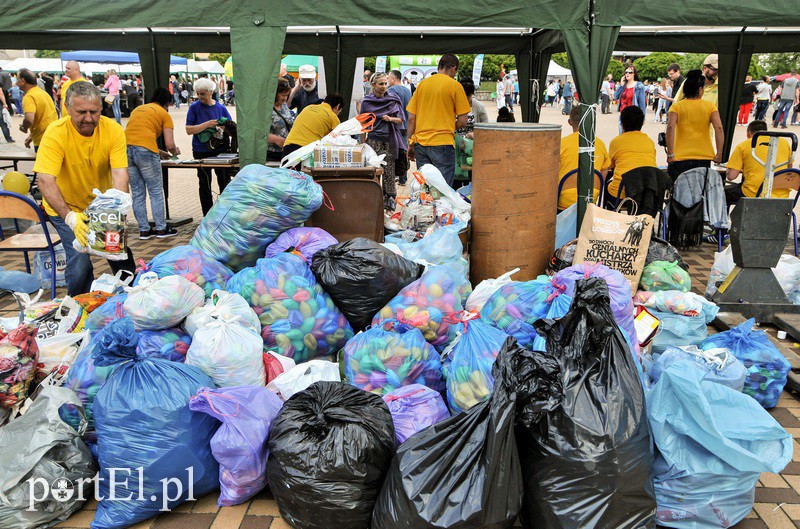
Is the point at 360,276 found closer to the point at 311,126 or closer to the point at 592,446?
the point at 592,446

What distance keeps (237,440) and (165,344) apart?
0.90 m

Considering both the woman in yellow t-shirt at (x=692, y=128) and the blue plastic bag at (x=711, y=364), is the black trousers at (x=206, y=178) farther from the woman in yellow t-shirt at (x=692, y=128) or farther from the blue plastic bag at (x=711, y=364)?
the blue plastic bag at (x=711, y=364)

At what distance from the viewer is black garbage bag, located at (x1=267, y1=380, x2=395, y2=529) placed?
2.50 meters

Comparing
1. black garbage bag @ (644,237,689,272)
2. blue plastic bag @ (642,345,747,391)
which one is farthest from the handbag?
blue plastic bag @ (642,345,747,391)

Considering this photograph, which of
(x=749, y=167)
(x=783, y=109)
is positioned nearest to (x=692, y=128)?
(x=749, y=167)

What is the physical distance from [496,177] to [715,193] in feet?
10.2

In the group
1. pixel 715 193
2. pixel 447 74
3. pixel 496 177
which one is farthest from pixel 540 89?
pixel 496 177

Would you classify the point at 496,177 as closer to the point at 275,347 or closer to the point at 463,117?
the point at 275,347

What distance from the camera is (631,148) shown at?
6.13 m

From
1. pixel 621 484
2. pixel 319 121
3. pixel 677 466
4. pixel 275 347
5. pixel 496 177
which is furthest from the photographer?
pixel 319 121

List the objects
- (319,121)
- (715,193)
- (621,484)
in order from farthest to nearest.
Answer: (319,121), (715,193), (621,484)

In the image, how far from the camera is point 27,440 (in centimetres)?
266

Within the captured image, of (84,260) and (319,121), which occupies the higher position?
(319,121)

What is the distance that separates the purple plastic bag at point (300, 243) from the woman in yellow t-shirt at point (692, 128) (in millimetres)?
4471
